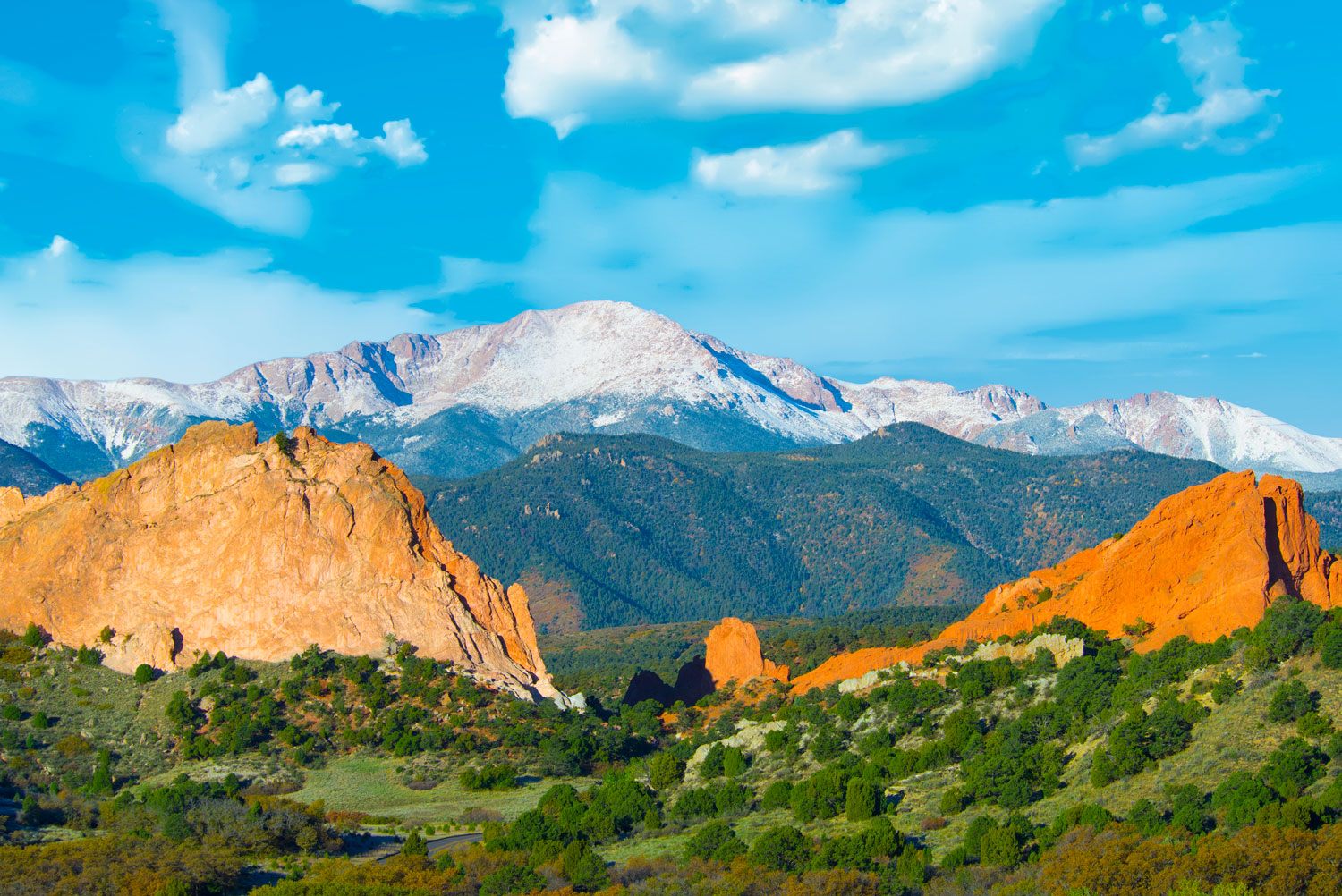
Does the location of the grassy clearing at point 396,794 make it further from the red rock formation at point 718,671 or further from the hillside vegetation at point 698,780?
the red rock formation at point 718,671

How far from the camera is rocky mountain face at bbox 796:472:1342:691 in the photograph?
264 ft

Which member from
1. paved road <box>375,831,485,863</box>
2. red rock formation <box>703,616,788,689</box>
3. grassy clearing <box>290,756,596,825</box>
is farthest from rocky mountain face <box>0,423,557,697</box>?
red rock formation <box>703,616,788,689</box>

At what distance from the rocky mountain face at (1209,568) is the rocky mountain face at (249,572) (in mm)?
51141

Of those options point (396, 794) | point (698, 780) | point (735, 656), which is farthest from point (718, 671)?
point (396, 794)

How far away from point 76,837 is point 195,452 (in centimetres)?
5156

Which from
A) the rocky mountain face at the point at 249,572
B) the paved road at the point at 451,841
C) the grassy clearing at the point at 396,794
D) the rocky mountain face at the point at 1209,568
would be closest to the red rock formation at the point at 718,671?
the rocky mountain face at the point at 249,572

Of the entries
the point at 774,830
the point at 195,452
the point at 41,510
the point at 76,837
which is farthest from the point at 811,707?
the point at 41,510

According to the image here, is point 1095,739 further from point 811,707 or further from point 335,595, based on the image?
point 335,595

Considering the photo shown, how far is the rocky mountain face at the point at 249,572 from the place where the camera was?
322ft

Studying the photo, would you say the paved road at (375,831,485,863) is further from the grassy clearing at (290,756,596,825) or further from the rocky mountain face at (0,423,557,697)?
the rocky mountain face at (0,423,557,697)

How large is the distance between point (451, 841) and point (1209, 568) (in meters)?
57.7

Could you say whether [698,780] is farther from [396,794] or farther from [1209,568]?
[1209,568]

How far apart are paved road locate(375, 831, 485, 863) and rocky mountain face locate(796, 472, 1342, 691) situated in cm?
4999

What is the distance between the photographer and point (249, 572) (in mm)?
98562
